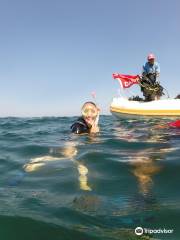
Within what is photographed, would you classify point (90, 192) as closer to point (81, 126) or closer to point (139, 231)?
point (139, 231)

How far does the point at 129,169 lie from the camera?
5.73 m

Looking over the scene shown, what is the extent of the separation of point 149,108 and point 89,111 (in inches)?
338

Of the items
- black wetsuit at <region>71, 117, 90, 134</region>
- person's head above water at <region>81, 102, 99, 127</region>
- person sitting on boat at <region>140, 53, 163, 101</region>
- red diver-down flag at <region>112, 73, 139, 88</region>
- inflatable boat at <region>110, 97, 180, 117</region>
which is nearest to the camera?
person's head above water at <region>81, 102, 99, 127</region>

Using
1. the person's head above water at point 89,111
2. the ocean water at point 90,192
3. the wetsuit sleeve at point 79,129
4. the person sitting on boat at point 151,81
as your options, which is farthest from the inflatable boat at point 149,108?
the ocean water at point 90,192

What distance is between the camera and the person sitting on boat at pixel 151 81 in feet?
55.7

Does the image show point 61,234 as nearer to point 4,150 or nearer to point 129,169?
point 129,169

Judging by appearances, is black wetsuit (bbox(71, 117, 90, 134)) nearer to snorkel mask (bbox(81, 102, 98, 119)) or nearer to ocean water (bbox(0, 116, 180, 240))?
snorkel mask (bbox(81, 102, 98, 119))

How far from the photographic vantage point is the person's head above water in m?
8.60

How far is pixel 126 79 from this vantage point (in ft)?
63.0

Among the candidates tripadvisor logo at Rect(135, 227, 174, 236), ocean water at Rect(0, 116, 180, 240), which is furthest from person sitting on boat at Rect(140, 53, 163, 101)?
tripadvisor logo at Rect(135, 227, 174, 236)

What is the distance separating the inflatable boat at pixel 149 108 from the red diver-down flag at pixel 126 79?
1.08 metres

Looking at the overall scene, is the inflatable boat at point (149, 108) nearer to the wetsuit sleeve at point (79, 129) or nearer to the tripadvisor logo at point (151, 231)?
the wetsuit sleeve at point (79, 129)

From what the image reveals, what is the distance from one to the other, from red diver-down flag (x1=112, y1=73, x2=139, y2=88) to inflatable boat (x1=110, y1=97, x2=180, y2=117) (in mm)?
1085

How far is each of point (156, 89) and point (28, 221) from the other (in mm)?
14689
